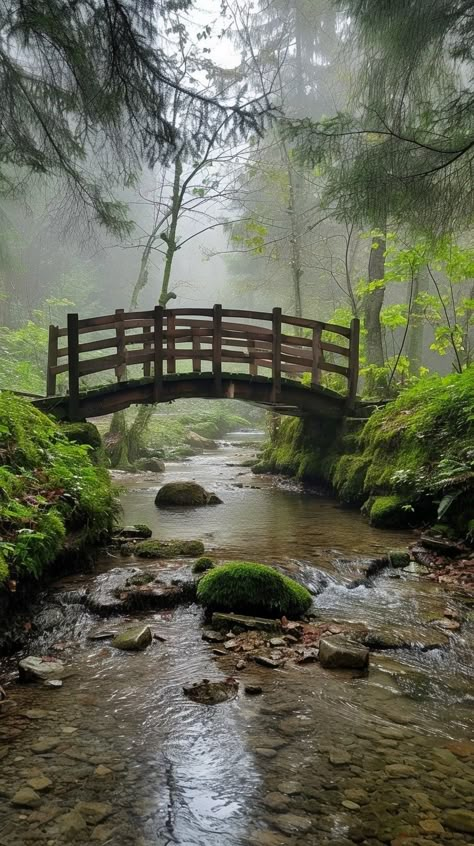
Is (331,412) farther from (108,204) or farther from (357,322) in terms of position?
(108,204)

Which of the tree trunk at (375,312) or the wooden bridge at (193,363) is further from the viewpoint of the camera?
the tree trunk at (375,312)

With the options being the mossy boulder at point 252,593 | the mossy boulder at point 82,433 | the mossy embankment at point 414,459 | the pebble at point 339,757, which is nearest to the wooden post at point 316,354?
the mossy embankment at point 414,459

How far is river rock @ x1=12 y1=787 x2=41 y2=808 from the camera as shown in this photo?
224 centimetres

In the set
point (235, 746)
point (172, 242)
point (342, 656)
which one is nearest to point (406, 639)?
point (342, 656)

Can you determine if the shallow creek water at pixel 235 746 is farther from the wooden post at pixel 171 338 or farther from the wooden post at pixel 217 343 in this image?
the wooden post at pixel 217 343

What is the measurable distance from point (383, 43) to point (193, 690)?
7.97 m

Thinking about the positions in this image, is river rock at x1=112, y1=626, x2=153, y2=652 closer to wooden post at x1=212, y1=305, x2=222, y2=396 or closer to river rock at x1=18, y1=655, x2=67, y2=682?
river rock at x1=18, y1=655, x2=67, y2=682

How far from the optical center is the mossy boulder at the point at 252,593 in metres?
4.56

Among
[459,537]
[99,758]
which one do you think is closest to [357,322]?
[459,537]

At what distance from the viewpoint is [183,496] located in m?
9.90

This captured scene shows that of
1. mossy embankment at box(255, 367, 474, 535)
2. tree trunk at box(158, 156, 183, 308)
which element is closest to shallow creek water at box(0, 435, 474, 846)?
mossy embankment at box(255, 367, 474, 535)

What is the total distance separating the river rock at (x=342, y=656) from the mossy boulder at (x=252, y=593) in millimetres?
814

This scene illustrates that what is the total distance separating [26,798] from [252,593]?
2541 mm

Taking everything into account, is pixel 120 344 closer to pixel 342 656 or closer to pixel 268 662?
pixel 268 662
